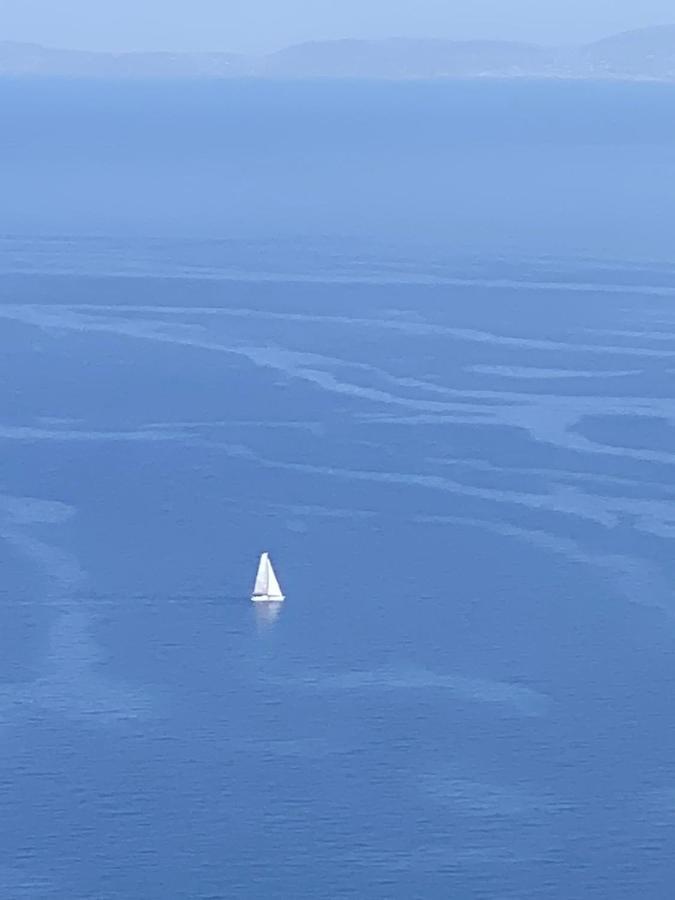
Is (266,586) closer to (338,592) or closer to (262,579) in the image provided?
(262,579)

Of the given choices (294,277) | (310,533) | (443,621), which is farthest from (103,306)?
(443,621)

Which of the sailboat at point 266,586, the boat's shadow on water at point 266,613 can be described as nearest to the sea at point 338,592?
the boat's shadow on water at point 266,613

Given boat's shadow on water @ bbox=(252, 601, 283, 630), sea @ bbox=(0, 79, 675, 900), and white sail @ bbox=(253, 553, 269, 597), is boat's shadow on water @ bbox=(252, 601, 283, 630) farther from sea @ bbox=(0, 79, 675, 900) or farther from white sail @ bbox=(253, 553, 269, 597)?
white sail @ bbox=(253, 553, 269, 597)

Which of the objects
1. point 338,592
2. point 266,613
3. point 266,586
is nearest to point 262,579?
point 266,586

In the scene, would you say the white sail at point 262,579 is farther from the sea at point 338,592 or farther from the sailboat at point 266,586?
the sea at point 338,592

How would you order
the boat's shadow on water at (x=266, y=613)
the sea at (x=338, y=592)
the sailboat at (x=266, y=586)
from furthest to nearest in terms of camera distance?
the sailboat at (x=266, y=586) → the boat's shadow on water at (x=266, y=613) → the sea at (x=338, y=592)
